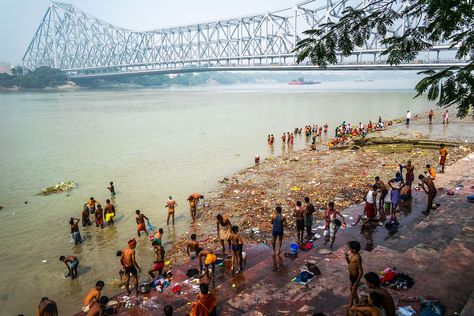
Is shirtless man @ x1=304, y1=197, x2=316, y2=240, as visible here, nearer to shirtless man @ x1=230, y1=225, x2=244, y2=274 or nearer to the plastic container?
the plastic container

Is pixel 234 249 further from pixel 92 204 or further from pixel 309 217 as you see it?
pixel 92 204

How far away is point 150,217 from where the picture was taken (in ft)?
40.3

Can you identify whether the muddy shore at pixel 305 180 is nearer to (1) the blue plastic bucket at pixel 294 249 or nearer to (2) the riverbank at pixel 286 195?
(2) the riverbank at pixel 286 195

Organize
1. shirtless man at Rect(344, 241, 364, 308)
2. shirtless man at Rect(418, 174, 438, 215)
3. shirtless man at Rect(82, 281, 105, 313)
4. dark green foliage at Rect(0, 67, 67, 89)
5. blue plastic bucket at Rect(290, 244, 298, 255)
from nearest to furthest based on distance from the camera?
shirtless man at Rect(344, 241, 364, 308), shirtless man at Rect(82, 281, 105, 313), blue plastic bucket at Rect(290, 244, 298, 255), shirtless man at Rect(418, 174, 438, 215), dark green foliage at Rect(0, 67, 67, 89)

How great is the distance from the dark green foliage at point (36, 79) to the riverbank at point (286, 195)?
103 m

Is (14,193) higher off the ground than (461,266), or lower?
lower

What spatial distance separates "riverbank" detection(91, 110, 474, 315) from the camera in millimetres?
6570

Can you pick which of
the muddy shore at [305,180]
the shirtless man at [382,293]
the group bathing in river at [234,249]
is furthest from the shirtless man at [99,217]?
the shirtless man at [382,293]

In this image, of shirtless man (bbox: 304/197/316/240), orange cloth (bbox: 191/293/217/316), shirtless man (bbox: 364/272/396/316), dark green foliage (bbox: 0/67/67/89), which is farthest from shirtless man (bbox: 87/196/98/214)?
dark green foliage (bbox: 0/67/67/89)

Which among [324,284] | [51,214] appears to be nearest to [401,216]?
[324,284]

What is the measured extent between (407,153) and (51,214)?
16.7 m

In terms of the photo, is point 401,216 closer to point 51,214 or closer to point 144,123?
point 51,214

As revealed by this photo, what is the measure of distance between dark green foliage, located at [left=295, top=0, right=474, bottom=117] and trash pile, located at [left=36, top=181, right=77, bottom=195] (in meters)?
14.2

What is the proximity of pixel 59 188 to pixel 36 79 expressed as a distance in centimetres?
10168
